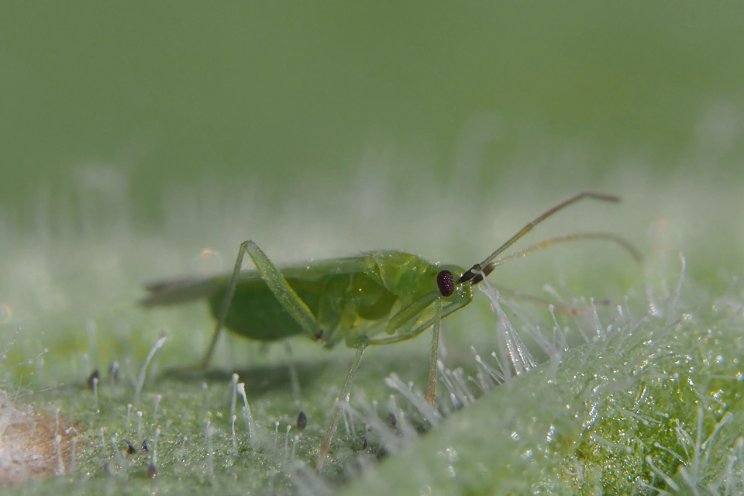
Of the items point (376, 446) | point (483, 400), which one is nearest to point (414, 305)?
point (376, 446)

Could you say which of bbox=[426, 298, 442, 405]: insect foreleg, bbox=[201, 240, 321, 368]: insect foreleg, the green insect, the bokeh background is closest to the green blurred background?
the bokeh background

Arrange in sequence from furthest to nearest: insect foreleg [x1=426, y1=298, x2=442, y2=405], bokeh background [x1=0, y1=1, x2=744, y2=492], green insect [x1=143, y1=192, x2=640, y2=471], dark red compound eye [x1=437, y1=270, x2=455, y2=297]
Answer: bokeh background [x1=0, y1=1, x2=744, y2=492], green insect [x1=143, y1=192, x2=640, y2=471], dark red compound eye [x1=437, y1=270, x2=455, y2=297], insect foreleg [x1=426, y1=298, x2=442, y2=405]

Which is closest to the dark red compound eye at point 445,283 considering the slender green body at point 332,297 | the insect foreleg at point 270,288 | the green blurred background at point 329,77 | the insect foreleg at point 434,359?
the insect foreleg at point 434,359

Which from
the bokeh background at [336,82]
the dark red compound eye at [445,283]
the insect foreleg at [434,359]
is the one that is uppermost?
the bokeh background at [336,82]

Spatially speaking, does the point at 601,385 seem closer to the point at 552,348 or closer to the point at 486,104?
the point at 552,348

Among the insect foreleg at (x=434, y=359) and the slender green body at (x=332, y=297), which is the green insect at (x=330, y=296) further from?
the insect foreleg at (x=434, y=359)

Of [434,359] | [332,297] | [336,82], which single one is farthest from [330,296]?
[336,82]

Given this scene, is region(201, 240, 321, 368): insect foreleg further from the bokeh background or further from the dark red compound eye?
the bokeh background
